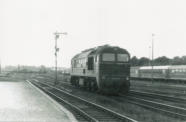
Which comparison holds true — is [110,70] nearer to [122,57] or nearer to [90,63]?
[122,57]

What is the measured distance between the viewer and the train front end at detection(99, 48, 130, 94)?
24203 mm

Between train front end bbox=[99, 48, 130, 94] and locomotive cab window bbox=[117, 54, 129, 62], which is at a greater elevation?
locomotive cab window bbox=[117, 54, 129, 62]

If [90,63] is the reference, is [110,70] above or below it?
below

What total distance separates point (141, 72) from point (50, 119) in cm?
5263

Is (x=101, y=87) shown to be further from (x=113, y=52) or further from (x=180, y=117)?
(x=180, y=117)

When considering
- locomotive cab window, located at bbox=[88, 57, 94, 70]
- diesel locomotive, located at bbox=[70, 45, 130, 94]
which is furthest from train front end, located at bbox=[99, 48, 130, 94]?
locomotive cab window, located at bbox=[88, 57, 94, 70]

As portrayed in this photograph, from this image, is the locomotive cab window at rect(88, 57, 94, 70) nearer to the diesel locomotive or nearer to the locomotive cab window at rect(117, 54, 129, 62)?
the diesel locomotive

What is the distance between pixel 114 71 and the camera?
80.7 feet

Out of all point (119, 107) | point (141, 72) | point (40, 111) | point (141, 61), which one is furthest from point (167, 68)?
point (141, 61)

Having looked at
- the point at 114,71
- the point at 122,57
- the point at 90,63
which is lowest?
the point at 114,71

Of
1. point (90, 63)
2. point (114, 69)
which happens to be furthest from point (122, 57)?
point (90, 63)

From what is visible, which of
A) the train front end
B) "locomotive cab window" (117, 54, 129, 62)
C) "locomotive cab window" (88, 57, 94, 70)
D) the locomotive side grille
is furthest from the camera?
"locomotive cab window" (88, 57, 94, 70)

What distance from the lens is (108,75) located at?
24359 millimetres

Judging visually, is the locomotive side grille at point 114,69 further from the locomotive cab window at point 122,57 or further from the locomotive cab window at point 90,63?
the locomotive cab window at point 90,63
